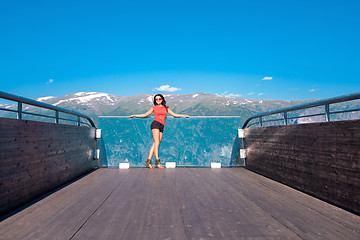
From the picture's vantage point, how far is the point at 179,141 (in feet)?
22.4

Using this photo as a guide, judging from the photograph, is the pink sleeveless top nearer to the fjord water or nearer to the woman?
the woman

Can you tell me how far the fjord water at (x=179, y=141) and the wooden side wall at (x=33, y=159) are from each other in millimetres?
1919

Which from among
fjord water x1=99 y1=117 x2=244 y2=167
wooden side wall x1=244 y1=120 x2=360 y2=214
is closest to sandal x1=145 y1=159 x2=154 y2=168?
fjord water x1=99 y1=117 x2=244 y2=167

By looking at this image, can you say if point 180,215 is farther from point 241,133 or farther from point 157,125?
point 241,133

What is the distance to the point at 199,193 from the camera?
3305mm

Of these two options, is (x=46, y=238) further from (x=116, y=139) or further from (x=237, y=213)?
(x=116, y=139)

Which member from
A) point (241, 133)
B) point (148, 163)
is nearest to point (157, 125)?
point (148, 163)

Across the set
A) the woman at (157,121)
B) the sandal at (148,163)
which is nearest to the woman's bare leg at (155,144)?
the woman at (157,121)

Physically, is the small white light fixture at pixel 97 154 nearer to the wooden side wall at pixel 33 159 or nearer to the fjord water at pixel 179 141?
the fjord water at pixel 179 141

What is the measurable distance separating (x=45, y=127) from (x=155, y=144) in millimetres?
2949

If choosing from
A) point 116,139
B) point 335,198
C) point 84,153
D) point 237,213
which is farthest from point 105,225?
point 116,139

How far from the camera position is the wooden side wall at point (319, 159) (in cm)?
245

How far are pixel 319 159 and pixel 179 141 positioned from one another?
416 centimetres

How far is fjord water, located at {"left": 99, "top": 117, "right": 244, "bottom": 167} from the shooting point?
255 inches
